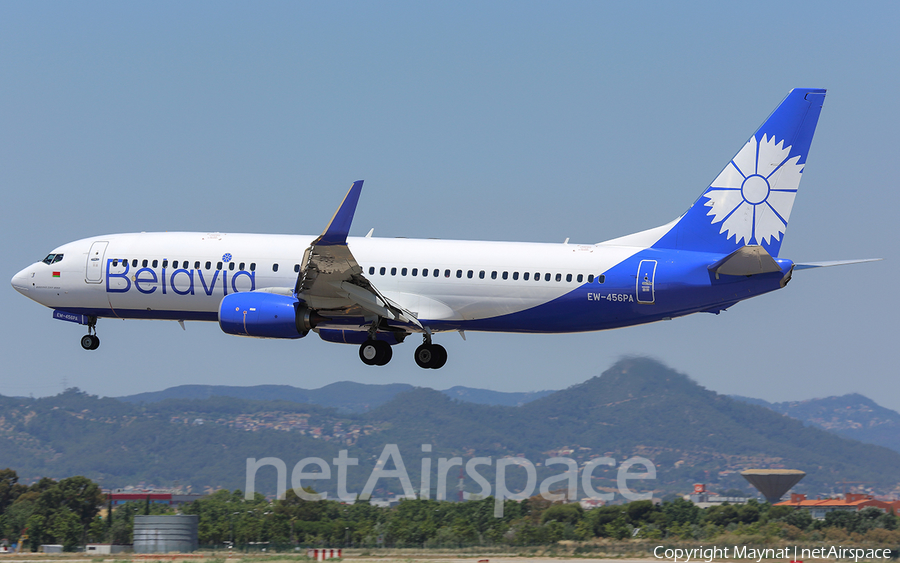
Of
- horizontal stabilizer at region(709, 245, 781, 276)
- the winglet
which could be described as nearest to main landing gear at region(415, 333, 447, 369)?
the winglet

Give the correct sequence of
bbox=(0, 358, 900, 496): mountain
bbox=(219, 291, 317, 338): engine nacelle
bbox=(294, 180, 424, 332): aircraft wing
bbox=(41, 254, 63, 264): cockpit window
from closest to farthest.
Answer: bbox=(294, 180, 424, 332): aircraft wing
bbox=(219, 291, 317, 338): engine nacelle
bbox=(41, 254, 63, 264): cockpit window
bbox=(0, 358, 900, 496): mountain

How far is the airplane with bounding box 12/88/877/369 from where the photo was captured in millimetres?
37125

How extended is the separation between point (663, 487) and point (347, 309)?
138013 mm

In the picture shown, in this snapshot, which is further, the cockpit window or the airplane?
the cockpit window

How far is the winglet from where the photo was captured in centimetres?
3359

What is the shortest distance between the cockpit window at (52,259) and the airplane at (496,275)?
4228 millimetres

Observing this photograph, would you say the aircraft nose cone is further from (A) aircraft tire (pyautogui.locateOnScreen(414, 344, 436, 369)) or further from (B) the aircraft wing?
(A) aircraft tire (pyautogui.locateOnScreen(414, 344, 436, 369))

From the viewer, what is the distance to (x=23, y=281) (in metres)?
44.8

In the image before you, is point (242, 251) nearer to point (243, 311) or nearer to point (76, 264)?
point (243, 311)

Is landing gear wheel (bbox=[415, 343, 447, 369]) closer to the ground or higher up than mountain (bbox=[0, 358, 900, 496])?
closer to the ground

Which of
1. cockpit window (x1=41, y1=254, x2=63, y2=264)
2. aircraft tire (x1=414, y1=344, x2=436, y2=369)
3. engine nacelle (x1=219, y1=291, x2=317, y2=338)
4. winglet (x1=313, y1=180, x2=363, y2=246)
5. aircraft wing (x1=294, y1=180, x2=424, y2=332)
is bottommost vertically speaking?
aircraft tire (x1=414, y1=344, x2=436, y2=369)

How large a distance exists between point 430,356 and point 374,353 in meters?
2.36

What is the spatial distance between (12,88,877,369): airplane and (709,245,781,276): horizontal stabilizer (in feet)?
0.16

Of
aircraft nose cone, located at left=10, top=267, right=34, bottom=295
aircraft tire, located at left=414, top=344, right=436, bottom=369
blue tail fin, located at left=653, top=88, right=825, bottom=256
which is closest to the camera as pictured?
blue tail fin, located at left=653, top=88, right=825, bottom=256
